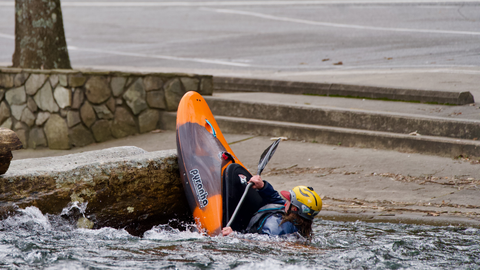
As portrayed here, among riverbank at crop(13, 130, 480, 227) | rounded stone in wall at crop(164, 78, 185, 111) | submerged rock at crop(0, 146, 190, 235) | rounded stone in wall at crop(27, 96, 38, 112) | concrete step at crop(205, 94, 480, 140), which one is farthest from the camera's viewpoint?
rounded stone in wall at crop(164, 78, 185, 111)

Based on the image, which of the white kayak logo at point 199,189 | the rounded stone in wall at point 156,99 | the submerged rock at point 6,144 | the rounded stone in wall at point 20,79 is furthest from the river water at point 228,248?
the rounded stone in wall at point 20,79

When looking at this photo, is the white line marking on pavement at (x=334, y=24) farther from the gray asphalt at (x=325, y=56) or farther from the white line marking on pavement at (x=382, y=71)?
the white line marking on pavement at (x=382, y=71)

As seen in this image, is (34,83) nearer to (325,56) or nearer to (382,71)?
(382,71)

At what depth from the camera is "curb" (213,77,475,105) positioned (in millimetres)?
7023

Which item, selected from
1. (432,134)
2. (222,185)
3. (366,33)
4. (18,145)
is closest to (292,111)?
(432,134)

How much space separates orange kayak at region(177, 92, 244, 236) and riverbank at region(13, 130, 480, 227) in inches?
39.5

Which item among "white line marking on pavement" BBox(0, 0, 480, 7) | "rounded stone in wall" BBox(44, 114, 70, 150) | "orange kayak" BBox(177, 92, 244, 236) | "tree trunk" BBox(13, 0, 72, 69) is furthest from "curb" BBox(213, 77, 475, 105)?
"white line marking on pavement" BBox(0, 0, 480, 7)

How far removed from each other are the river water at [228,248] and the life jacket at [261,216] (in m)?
0.17

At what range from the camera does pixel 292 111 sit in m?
7.20

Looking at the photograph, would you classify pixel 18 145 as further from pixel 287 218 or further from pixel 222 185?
pixel 287 218

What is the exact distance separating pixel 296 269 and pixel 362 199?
5.41ft

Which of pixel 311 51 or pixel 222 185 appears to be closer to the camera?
pixel 222 185

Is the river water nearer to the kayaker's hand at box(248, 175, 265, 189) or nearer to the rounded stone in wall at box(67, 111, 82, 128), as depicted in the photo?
the kayaker's hand at box(248, 175, 265, 189)

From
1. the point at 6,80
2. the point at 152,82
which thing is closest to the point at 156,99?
the point at 152,82
